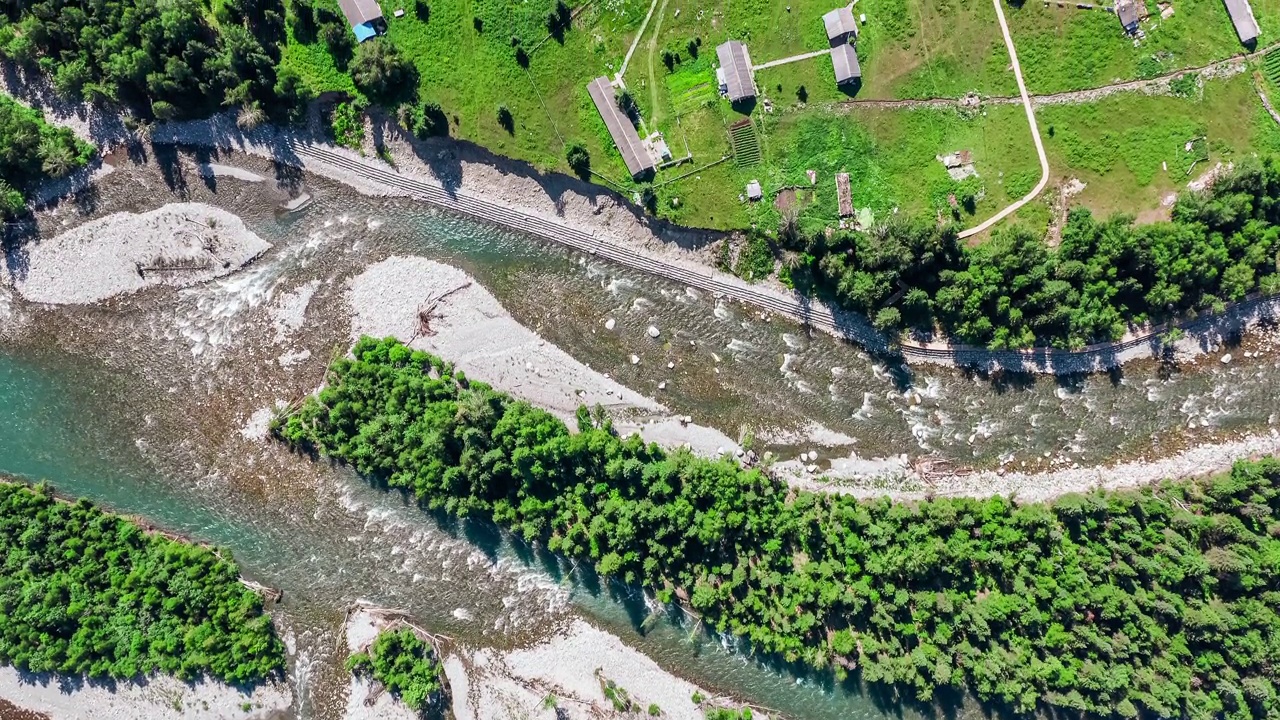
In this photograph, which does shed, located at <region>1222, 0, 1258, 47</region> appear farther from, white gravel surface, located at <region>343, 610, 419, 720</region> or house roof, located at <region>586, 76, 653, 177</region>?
white gravel surface, located at <region>343, 610, 419, 720</region>

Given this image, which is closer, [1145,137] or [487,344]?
[1145,137]

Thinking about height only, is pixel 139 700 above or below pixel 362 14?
below

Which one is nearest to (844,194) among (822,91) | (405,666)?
(822,91)

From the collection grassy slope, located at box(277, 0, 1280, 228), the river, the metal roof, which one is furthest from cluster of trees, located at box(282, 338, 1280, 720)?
the metal roof

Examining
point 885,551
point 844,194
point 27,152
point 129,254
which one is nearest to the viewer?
point 885,551

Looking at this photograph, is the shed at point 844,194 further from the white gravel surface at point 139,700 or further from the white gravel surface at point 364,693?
the white gravel surface at point 139,700

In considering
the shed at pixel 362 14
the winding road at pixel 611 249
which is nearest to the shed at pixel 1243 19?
the winding road at pixel 611 249

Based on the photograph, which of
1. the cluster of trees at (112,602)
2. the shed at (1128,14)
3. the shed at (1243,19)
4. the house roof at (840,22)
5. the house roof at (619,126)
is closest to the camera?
the shed at (1243,19)

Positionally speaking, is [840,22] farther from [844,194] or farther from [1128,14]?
[1128,14]
